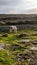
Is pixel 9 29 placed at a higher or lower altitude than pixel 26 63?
lower

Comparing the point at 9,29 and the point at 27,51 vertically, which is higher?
the point at 27,51

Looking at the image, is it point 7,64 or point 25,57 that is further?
point 25,57

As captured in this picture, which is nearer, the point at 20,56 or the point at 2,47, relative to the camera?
the point at 20,56

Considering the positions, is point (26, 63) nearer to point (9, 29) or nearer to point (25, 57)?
point (25, 57)

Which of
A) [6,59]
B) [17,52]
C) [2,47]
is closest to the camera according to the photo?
[6,59]

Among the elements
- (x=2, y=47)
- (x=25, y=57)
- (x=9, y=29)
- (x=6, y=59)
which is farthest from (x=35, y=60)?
(x=9, y=29)

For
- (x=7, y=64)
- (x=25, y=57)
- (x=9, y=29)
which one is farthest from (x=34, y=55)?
(x=9, y=29)

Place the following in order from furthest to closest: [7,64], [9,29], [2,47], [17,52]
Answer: [9,29]
[2,47]
[17,52]
[7,64]

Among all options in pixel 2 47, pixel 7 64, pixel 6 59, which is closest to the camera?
pixel 7 64

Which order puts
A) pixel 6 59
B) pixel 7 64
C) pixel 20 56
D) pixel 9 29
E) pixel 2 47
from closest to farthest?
pixel 7 64
pixel 6 59
pixel 20 56
pixel 2 47
pixel 9 29

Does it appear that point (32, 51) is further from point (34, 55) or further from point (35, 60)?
point (35, 60)
